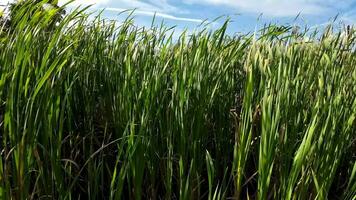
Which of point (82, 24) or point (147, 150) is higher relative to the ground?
point (82, 24)

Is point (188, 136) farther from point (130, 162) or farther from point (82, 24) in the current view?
point (82, 24)

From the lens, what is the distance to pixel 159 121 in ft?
5.61

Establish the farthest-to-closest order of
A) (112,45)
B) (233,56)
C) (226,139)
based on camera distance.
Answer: (112,45) → (233,56) → (226,139)

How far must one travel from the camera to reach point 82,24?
2.33 meters

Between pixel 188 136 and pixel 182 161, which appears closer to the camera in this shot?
pixel 182 161

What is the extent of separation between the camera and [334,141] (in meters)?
1.72

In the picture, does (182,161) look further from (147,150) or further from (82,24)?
(82,24)

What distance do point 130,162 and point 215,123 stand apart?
50cm

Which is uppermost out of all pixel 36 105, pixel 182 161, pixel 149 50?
pixel 149 50

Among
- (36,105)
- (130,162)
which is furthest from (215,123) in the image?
(36,105)

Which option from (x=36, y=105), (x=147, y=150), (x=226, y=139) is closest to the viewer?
(x=36, y=105)

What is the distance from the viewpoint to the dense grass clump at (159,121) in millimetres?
1509

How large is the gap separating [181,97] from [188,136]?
16 centimetres

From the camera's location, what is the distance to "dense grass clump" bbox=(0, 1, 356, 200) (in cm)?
151
